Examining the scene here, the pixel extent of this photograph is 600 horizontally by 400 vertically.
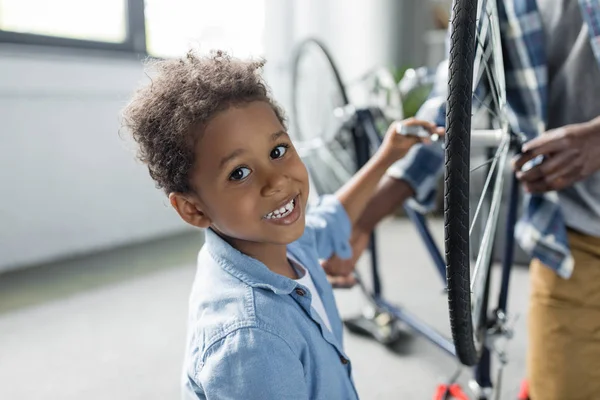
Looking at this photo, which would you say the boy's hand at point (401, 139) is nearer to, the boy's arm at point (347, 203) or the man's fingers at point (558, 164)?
the boy's arm at point (347, 203)

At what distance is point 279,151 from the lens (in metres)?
0.66

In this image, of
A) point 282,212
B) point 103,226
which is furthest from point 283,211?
point 103,226

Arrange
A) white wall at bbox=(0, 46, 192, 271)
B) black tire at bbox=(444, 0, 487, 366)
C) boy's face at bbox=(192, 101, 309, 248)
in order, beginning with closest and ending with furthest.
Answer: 1. black tire at bbox=(444, 0, 487, 366)
2. boy's face at bbox=(192, 101, 309, 248)
3. white wall at bbox=(0, 46, 192, 271)

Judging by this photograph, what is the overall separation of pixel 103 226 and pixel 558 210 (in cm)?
197

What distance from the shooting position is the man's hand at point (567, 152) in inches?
29.5

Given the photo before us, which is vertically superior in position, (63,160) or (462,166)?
(462,166)

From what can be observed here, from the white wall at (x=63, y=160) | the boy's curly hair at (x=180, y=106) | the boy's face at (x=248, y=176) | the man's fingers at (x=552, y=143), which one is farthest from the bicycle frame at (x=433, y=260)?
the white wall at (x=63, y=160)

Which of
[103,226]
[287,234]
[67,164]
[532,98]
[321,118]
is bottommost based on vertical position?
[103,226]

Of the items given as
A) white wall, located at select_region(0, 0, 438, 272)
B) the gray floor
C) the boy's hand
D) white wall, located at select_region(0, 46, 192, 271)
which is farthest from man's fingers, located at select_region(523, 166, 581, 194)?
white wall, located at select_region(0, 46, 192, 271)

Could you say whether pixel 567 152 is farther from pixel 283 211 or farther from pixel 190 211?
pixel 190 211

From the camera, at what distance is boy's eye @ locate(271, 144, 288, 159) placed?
2.16ft

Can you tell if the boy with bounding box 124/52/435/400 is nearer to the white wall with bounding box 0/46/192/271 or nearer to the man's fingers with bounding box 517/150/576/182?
the man's fingers with bounding box 517/150/576/182

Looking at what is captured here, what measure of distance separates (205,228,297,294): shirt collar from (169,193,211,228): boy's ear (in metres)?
0.04

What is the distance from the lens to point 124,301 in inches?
70.6
